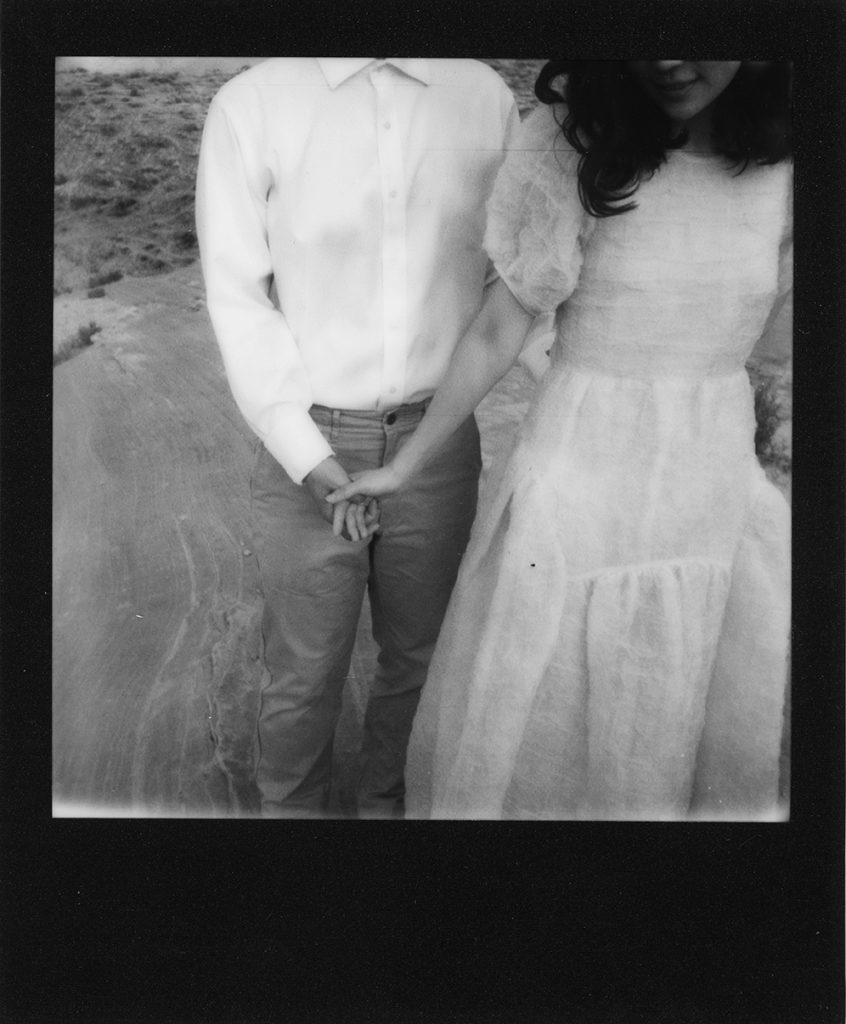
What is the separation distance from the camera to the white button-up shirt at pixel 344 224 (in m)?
2.17

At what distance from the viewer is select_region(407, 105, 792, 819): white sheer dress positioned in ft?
6.98

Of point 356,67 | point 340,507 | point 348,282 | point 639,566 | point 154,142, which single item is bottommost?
point 639,566

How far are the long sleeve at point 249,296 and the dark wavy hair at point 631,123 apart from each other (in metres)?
0.56

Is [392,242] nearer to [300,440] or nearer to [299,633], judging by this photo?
[300,440]

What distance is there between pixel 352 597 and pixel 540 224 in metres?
0.75

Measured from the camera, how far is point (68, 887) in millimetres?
2316

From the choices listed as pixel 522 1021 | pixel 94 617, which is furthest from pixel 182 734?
pixel 522 1021

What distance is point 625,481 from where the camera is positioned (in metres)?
2.20

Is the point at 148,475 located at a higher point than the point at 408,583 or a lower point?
higher

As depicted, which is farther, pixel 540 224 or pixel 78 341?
pixel 78 341

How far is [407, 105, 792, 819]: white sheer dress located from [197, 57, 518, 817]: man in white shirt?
0.31 ft

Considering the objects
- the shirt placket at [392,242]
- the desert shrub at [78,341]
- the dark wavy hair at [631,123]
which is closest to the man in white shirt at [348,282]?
the shirt placket at [392,242]

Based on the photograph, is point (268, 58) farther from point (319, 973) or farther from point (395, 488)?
point (319, 973)

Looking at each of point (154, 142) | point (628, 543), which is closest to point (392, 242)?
point (154, 142)
